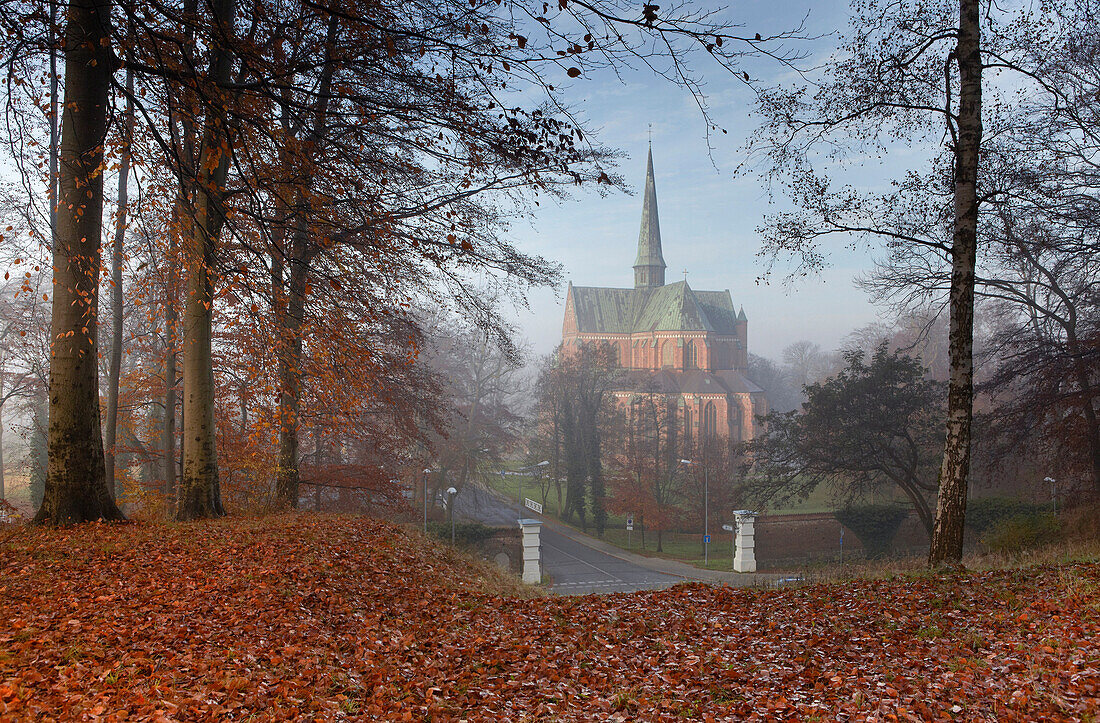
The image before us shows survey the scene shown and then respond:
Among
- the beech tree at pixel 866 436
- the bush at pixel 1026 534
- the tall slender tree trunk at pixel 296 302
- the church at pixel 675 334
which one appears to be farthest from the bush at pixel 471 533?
the church at pixel 675 334

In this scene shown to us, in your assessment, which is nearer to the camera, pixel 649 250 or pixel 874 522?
pixel 874 522

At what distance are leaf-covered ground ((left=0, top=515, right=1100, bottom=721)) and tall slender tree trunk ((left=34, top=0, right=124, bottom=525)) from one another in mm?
545

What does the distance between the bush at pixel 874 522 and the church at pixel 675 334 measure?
82.6ft

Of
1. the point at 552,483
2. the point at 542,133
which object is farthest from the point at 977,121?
the point at 552,483

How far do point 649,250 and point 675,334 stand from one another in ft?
39.2

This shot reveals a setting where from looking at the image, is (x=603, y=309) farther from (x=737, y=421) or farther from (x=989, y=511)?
(x=989, y=511)

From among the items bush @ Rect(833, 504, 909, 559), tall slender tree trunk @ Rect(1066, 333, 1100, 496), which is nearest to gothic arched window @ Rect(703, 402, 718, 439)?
bush @ Rect(833, 504, 909, 559)

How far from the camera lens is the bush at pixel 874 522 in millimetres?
27297

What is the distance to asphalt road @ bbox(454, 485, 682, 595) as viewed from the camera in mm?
22781

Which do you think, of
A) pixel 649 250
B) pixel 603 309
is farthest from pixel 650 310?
pixel 649 250

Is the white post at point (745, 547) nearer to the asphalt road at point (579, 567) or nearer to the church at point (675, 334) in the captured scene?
the asphalt road at point (579, 567)

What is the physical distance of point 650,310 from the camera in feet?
221

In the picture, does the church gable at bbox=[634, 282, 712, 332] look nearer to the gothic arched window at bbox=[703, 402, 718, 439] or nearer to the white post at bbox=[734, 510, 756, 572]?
the gothic arched window at bbox=[703, 402, 718, 439]

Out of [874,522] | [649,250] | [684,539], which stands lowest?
[684,539]
